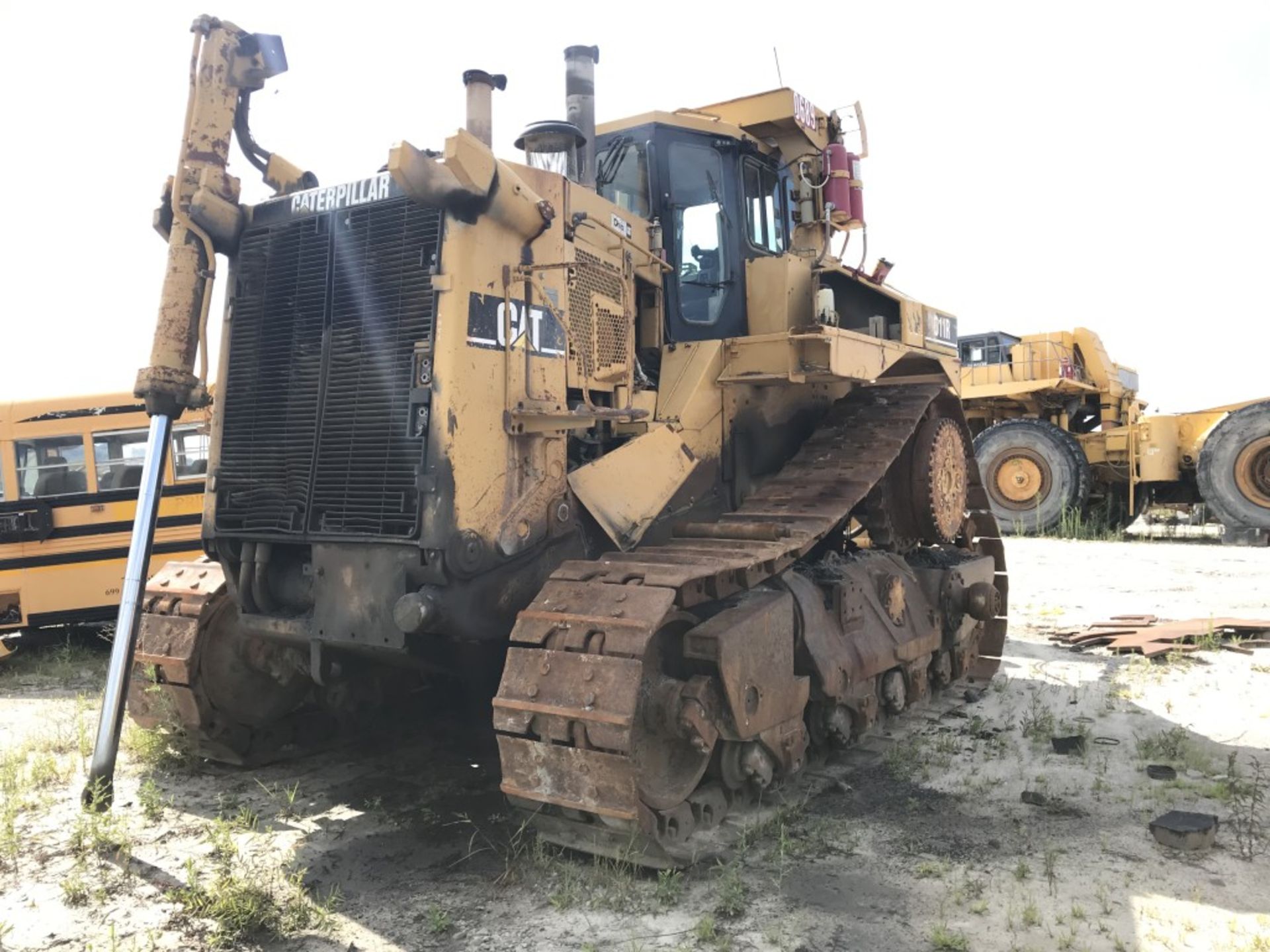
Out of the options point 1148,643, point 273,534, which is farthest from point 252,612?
point 1148,643

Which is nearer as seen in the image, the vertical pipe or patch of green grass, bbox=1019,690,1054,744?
the vertical pipe

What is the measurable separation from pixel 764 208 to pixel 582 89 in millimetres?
1502

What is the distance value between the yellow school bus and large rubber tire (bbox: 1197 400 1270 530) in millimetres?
14408

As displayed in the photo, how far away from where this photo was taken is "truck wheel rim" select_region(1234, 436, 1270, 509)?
15.6 metres

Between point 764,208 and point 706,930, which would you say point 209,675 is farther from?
point 764,208

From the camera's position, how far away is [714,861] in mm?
4441

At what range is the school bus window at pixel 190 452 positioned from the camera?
10805 mm

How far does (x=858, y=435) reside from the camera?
266 inches

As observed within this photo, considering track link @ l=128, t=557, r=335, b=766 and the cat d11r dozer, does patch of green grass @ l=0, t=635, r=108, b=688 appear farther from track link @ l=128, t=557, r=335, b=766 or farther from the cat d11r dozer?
the cat d11r dozer

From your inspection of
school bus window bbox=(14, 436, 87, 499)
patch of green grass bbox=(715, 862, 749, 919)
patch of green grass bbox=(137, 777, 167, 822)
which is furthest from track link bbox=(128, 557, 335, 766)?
school bus window bbox=(14, 436, 87, 499)

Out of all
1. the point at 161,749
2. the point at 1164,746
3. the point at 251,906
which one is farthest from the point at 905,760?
the point at 161,749

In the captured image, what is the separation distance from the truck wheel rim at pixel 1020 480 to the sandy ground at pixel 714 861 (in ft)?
37.6

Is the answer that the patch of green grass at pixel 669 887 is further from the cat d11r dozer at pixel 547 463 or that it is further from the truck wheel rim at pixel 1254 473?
the truck wheel rim at pixel 1254 473

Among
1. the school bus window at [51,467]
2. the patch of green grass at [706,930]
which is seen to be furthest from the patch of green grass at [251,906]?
the school bus window at [51,467]
